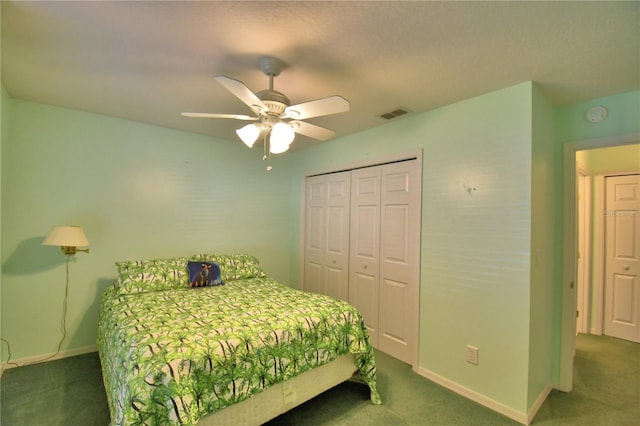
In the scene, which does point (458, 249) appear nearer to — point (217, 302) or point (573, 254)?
point (573, 254)

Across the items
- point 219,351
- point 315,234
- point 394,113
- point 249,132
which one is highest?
point 394,113

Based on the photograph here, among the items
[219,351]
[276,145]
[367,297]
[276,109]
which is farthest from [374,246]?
[219,351]

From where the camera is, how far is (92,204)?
9.34ft

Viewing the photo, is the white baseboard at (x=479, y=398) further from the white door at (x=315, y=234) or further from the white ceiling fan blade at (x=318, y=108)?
the white ceiling fan blade at (x=318, y=108)

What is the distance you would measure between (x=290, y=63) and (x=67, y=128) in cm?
241

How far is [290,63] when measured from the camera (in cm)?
187

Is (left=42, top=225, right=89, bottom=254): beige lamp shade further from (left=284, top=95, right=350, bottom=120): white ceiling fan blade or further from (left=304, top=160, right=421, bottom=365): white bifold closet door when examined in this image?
(left=304, top=160, right=421, bottom=365): white bifold closet door

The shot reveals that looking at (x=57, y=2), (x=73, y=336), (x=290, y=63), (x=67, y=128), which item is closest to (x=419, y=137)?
(x=290, y=63)

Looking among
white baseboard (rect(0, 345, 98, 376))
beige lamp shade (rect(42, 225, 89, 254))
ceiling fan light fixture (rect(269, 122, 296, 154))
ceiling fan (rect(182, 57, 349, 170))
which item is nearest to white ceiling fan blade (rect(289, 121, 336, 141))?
ceiling fan (rect(182, 57, 349, 170))

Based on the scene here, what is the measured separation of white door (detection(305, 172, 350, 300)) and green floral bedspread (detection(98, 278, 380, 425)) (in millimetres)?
1141

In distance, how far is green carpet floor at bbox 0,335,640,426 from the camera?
1.95 metres

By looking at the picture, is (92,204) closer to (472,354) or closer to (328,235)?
(328,235)

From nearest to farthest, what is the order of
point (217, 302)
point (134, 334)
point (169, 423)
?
1. point (169, 423)
2. point (134, 334)
3. point (217, 302)

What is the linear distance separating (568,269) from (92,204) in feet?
14.4
